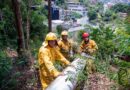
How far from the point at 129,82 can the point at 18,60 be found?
23.5 feet

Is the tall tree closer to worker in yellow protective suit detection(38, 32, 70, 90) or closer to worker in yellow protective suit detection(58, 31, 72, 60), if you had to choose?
worker in yellow protective suit detection(58, 31, 72, 60)

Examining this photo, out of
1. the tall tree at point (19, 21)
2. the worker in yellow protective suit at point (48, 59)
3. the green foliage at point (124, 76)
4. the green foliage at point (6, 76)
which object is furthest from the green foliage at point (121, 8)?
the tall tree at point (19, 21)

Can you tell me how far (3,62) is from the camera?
7.70 metres

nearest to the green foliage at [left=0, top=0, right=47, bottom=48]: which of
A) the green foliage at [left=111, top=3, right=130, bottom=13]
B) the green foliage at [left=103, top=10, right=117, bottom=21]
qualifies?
the green foliage at [left=111, top=3, right=130, bottom=13]

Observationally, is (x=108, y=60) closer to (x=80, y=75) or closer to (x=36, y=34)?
(x=80, y=75)

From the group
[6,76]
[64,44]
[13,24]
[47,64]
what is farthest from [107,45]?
[13,24]

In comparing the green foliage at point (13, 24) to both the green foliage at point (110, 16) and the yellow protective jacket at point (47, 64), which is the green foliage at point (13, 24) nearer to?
the yellow protective jacket at point (47, 64)

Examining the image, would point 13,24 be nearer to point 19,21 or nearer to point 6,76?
point 19,21

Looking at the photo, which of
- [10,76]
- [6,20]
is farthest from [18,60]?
[6,20]

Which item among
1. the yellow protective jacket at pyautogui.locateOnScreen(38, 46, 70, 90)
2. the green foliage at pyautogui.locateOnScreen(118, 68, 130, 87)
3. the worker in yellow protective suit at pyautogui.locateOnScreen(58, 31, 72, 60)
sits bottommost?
the worker in yellow protective suit at pyautogui.locateOnScreen(58, 31, 72, 60)

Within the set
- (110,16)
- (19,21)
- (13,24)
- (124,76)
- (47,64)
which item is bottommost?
(13,24)

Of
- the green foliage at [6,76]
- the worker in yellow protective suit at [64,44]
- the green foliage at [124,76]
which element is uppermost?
the green foliage at [124,76]

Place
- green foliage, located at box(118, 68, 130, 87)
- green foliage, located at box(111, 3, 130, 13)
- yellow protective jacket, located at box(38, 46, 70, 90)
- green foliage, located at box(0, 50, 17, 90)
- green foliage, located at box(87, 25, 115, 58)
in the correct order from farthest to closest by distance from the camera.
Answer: green foliage, located at box(0, 50, 17, 90), yellow protective jacket, located at box(38, 46, 70, 90), green foliage, located at box(111, 3, 130, 13), green foliage, located at box(87, 25, 115, 58), green foliage, located at box(118, 68, 130, 87)

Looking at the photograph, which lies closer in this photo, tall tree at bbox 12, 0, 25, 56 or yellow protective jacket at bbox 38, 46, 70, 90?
yellow protective jacket at bbox 38, 46, 70, 90
